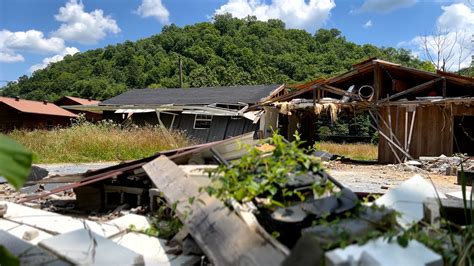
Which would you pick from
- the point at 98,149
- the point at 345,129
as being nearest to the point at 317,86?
the point at 98,149

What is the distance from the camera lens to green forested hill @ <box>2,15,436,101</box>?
4350cm

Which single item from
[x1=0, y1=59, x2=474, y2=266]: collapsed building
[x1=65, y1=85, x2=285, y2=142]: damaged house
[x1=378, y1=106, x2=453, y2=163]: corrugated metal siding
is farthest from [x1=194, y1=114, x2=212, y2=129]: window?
[x1=0, y1=59, x2=474, y2=266]: collapsed building

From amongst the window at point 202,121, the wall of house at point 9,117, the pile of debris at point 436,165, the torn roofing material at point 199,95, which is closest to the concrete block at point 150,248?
the pile of debris at point 436,165

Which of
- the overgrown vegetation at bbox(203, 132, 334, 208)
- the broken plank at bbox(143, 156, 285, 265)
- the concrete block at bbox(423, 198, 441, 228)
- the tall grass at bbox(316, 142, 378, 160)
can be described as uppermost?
the overgrown vegetation at bbox(203, 132, 334, 208)

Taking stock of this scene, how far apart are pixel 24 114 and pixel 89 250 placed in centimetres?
3208

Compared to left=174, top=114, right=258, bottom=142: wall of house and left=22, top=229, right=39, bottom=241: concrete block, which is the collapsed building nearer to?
left=22, top=229, right=39, bottom=241: concrete block

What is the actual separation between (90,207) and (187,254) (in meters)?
2.33

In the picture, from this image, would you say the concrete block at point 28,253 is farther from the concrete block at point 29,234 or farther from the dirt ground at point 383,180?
the dirt ground at point 383,180

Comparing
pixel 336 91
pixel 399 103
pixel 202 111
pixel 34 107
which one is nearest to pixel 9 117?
pixel 34 107

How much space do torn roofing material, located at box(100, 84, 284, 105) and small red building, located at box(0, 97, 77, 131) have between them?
27.1ft

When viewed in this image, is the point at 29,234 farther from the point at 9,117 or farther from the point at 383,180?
the point at 9,117

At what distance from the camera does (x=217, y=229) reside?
2818mm

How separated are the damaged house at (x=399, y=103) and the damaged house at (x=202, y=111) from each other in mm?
3218

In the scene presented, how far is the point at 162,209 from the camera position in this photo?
407 cm
